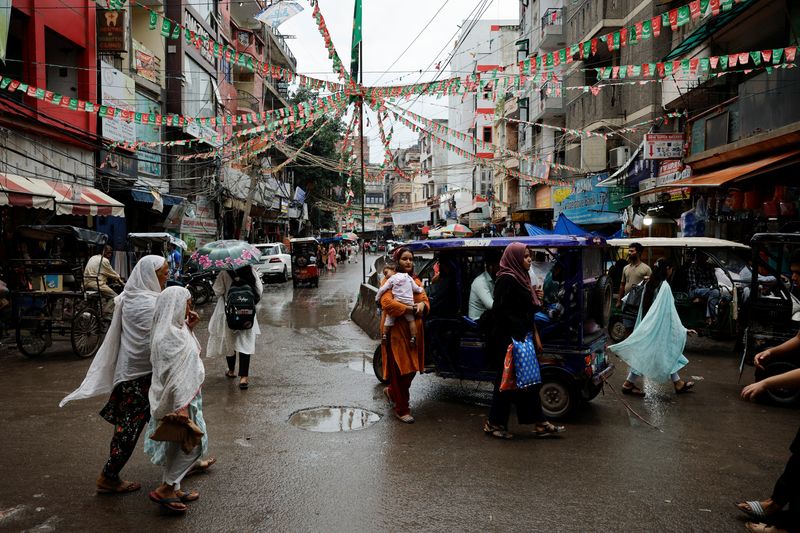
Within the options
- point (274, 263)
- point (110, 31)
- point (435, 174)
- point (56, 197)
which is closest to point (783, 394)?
point (56, 197)

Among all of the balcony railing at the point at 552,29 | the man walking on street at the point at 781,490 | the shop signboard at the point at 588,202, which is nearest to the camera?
the man walking on street at the point at 781,490

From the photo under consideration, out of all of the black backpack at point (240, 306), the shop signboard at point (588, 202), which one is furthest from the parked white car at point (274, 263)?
the black backpack at point (240, 306)

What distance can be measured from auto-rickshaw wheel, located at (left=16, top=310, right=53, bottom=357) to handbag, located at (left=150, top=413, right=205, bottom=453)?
694 cm

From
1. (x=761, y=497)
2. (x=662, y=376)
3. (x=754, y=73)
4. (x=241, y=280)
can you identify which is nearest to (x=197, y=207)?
(x=241, y=280)

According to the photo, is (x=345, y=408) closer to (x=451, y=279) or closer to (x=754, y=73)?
(x=451, y=279)

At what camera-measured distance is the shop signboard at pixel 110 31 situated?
1781 cm

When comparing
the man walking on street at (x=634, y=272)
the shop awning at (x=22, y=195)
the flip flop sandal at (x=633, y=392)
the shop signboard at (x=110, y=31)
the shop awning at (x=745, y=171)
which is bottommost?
the flip flop sandal at (x=633, y=392)

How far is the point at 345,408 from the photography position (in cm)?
693

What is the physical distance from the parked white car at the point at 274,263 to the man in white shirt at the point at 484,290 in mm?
20650

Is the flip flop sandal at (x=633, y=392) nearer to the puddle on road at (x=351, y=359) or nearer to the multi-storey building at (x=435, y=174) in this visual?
the puddle on road at (x=351, y=359)

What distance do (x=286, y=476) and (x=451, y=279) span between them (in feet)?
10.3

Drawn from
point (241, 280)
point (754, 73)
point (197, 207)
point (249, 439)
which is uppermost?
point (754, 73)

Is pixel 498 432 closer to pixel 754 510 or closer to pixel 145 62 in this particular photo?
pixel 754 510

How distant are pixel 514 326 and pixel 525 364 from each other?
37 cm
